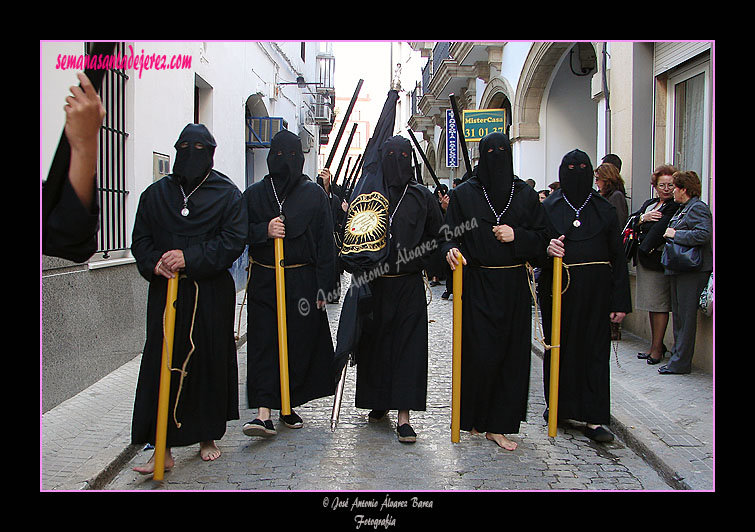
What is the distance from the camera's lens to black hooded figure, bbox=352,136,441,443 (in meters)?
5.46

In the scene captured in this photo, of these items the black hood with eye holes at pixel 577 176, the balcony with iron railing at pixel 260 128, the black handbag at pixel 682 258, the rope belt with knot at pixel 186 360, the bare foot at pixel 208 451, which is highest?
the balcony with iron railing at pixel 260 128

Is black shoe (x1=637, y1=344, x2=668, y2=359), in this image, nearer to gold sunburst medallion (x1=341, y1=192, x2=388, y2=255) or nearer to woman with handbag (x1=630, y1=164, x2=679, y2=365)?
woman with handbag (x1=630, y1=164, x2=679, y2=365)

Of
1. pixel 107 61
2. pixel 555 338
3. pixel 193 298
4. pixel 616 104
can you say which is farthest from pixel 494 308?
pixel 616 104

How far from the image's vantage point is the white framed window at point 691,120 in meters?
8.19

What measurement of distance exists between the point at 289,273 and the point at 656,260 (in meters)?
4.12

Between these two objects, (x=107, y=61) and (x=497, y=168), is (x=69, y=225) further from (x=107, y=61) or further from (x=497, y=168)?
(x=497, y=168)

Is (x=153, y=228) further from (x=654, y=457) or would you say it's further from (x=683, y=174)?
(x=683, y=174)

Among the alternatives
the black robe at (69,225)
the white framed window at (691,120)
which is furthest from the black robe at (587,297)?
the black robe at (69,225)

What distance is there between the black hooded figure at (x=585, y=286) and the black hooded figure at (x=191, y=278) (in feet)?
7.80

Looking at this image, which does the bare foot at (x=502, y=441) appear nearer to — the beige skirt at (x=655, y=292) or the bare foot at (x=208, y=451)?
the bare foot at (x=208, y=451)

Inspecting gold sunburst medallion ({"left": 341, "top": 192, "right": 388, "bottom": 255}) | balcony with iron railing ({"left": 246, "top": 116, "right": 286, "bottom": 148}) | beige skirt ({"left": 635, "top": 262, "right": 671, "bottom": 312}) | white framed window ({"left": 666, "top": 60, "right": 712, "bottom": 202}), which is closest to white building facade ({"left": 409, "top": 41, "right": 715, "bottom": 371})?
white framed window ({"left": 666, "top": 60, "right": 712, "bottom": 202})

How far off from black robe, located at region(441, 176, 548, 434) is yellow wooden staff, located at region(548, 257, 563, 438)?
18 centimetres

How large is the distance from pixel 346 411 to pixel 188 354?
1.98 meters
